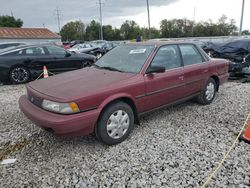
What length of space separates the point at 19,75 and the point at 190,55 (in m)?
6.03

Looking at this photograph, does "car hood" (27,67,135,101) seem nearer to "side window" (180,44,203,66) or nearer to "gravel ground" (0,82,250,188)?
"gravel ground" (0,82,250,188)

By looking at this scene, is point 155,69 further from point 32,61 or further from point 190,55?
point 32,61

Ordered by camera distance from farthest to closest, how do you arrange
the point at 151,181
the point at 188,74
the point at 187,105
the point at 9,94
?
the point at 9,94, the point at 187,105, the point at 188,74, the point at 151,181

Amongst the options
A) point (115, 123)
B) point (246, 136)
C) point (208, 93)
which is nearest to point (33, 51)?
point (115, 123)

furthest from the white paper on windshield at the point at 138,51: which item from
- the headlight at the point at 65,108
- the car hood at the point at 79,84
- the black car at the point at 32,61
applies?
the black car at the point at 32,61

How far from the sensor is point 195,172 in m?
2.63

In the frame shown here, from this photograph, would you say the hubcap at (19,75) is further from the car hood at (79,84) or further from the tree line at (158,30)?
the tree line at (158,30)

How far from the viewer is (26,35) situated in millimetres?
34375

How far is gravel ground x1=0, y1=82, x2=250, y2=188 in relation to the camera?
2.54 metres

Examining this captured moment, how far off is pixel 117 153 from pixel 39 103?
1.35 m

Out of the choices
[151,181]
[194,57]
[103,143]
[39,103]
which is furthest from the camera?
[194,57]

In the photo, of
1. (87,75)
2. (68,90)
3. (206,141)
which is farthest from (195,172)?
(87,75)

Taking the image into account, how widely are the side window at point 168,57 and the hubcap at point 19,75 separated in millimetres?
5694

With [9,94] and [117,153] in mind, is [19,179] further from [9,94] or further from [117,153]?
[9,94]
